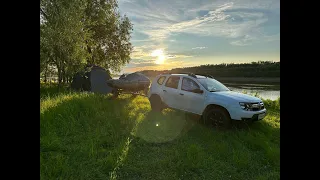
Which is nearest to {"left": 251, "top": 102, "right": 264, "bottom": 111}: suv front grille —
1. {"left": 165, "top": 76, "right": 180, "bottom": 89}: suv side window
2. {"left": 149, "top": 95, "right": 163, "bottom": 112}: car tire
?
{"left": 165, "top": 76, "right": 180, "bottom": 89}: suv side window

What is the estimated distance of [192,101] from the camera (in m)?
8.65

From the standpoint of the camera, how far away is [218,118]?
7812 mm

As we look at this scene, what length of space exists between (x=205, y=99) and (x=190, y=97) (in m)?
0.72

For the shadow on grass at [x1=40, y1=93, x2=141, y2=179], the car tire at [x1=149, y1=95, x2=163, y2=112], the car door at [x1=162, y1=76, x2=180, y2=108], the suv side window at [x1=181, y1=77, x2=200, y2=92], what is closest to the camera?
the shadow on grass at [x1=40, y1=93, x2=141, y2=179]

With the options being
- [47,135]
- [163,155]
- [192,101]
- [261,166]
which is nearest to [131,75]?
[192,101]

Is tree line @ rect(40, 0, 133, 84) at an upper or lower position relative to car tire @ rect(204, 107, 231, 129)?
upper

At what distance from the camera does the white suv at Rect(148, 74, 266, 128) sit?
7547mm

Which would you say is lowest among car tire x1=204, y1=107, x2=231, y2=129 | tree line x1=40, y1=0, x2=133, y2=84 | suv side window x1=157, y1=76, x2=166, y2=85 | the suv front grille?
car tire x1=204, y1=107, x2=231, y2=129

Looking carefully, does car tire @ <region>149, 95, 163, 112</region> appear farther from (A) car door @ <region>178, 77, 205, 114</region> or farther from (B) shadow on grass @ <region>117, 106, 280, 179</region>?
(B) shadow on grass @ <region>117, 106, 280, 179</region>

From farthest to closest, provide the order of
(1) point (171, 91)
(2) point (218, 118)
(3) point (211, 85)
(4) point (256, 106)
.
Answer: (1) point (171, 91) → (3) point (211, 85) → (2) point (218, 118) → (4) point (256, 106)

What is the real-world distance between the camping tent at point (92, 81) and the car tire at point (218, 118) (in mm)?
11746

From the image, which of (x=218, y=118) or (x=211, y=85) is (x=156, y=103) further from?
(x=218, y=118)

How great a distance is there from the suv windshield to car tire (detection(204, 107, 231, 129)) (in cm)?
90

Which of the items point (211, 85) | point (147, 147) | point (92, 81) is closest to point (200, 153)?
point (147, 147)
